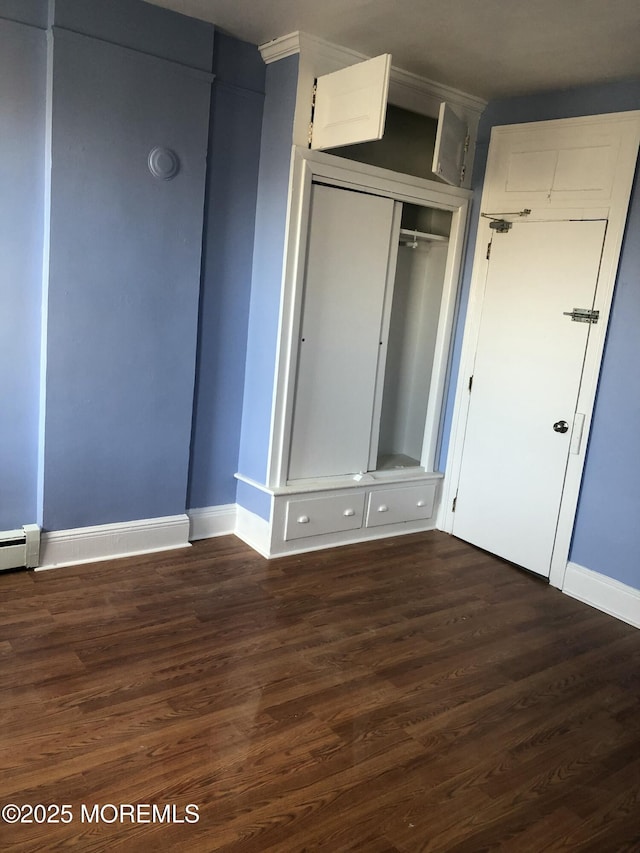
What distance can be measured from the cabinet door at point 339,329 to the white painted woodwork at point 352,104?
313 millimetres

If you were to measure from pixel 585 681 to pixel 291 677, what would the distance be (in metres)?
1.24

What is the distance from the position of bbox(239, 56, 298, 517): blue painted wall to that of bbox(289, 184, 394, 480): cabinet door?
16 cm

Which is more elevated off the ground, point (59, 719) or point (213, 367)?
point (213, 367)

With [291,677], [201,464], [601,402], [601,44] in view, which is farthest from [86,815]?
[601,44]

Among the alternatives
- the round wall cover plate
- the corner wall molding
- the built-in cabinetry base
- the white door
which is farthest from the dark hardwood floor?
the corner wall molding

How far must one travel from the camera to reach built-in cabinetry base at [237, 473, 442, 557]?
3793 millimetres

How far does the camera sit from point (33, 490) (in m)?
3.37

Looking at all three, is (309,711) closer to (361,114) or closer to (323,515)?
(323,515)

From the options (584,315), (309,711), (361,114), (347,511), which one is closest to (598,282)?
(584,315)

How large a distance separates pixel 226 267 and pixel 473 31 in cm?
166

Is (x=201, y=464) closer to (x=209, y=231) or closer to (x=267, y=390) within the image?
(x=267, y=390)

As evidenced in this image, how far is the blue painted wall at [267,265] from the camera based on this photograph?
357 centimetres

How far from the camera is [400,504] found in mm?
4293

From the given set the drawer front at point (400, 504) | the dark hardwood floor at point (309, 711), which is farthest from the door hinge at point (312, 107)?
the dark hardwood floor at point (309, 711)
